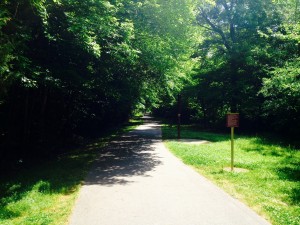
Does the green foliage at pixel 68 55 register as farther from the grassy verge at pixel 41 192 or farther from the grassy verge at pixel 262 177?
the grassy verge at pixel 262 177

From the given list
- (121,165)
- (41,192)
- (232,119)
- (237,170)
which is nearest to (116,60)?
(121,165)

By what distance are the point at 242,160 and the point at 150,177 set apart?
528 centimetres

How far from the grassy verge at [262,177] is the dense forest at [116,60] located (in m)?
3.19

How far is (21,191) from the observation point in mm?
8922

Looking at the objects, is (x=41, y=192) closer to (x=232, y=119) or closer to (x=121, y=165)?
(x=121, y=165)

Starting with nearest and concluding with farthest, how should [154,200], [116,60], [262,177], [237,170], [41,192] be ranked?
1. [154,200]
2. [41,192]
3. [262,177]
4. [237,170]
5. [116,60]

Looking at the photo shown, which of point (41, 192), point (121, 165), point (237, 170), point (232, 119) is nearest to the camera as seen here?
point (41, 192)

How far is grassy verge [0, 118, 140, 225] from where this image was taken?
6789mm

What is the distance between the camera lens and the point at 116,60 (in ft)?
52.1

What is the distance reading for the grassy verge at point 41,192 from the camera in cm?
679

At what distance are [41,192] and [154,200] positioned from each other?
133 inches

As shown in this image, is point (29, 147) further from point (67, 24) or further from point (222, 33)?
point (222, 33)

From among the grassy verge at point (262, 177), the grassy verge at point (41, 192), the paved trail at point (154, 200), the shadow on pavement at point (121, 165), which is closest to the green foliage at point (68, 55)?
the grassy verge at point (41, 192)

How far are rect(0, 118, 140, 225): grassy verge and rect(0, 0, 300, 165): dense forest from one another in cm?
288
